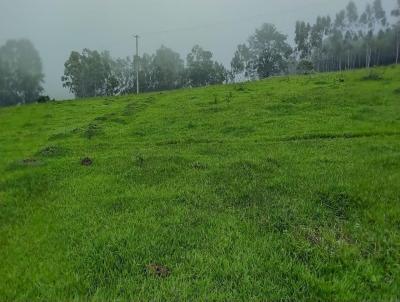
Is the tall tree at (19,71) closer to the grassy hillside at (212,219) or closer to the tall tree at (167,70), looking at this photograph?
the tall tree at (167,70)

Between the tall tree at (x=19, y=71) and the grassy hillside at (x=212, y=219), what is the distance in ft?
345

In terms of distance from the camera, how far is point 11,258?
28.5 ft

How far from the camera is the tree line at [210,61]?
117 m

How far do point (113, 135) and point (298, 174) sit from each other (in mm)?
15027

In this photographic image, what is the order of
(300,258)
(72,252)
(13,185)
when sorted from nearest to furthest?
(300,258)
(72,252)
(13,185)

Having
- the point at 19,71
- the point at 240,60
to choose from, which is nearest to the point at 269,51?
the point at 240,60

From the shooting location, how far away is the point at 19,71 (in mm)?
116500

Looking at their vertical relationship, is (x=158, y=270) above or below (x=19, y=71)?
below

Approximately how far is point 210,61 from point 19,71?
56396 millimetres

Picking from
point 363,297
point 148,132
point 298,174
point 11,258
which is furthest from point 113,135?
point 363,297

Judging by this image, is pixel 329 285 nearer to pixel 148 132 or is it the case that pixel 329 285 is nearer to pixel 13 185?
pixel 13 185

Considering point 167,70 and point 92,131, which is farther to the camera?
point 167,70

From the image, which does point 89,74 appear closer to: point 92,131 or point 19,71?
point 19,71

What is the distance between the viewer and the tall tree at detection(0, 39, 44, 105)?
116 m
